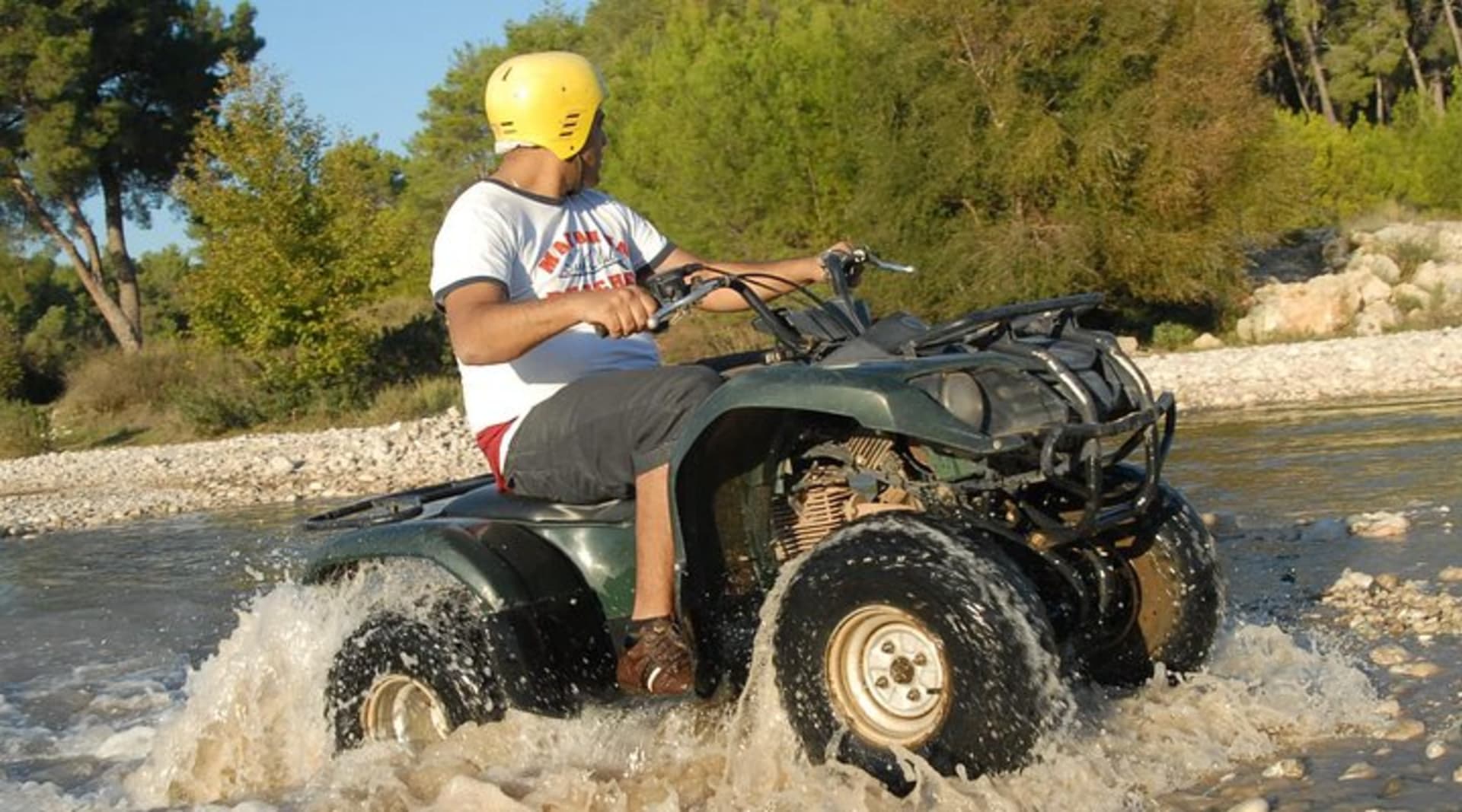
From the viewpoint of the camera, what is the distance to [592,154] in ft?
17.3

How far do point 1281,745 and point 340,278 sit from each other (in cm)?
2812

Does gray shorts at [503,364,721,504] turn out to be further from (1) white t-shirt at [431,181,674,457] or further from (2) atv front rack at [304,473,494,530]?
(2) atv front rack at [304,473,494,530]

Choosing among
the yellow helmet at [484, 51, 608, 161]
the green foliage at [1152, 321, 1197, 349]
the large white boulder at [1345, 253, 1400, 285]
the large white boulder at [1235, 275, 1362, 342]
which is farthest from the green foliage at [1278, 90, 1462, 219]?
the yellow helmet at [484, 51, 608, 161]

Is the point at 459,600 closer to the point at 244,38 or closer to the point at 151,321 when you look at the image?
the point at 244,38

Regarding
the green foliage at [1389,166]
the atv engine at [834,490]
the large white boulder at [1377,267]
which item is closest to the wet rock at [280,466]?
the atv engine at [834,490]

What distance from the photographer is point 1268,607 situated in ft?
22.3

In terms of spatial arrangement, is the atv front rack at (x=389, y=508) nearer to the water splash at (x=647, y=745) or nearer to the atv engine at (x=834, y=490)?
the water splash at (x=647, y=745)

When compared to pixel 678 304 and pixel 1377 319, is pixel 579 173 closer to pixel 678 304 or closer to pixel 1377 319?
pixel 678 304

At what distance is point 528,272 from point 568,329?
480mm

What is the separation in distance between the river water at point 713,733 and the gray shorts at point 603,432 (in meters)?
0.66

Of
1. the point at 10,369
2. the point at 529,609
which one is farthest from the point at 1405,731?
the point at 10,369

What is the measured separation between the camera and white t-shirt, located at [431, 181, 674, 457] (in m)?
4.85

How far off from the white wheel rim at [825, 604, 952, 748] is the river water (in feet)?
0.52

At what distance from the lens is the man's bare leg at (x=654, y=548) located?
457cm
